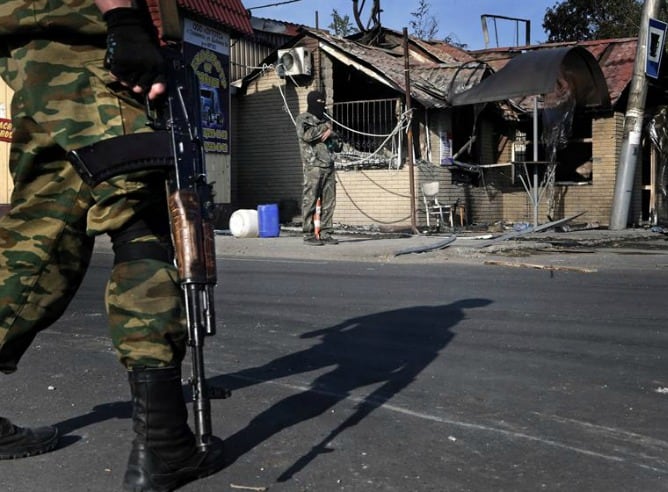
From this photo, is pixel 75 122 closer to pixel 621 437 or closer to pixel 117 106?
pixel 117 106

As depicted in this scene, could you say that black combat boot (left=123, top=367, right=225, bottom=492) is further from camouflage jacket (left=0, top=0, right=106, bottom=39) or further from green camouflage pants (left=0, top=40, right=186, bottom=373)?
camouflage jacket (left=0, top=0, right=106, bottom=39)

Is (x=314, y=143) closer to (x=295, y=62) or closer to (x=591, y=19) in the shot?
(x=295, y=62)

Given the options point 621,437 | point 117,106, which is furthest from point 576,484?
point 117,106

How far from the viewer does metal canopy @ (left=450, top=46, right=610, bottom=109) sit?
14445 millimetres

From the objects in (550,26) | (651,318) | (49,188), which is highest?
(550,26)

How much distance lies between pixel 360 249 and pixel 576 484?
28.9ft

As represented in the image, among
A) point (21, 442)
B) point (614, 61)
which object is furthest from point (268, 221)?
point (21, 442)

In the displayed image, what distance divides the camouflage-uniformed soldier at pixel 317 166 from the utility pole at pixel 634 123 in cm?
582

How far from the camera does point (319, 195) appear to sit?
12.1 m

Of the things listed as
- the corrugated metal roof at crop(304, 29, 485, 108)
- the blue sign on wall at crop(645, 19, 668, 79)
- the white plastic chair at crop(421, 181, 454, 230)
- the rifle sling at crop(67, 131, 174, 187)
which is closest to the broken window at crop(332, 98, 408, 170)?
the corrugated metal roof at crop(304, 29, 485, 108)

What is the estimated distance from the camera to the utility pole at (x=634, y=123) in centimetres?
1501

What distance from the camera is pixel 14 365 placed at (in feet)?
9.05

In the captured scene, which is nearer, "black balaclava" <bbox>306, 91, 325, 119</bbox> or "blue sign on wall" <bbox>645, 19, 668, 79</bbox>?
"black balaclava" <bbox>306, 91, 325, 119</bbox>

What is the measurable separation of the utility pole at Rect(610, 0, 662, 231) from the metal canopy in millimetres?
Result: 1098
